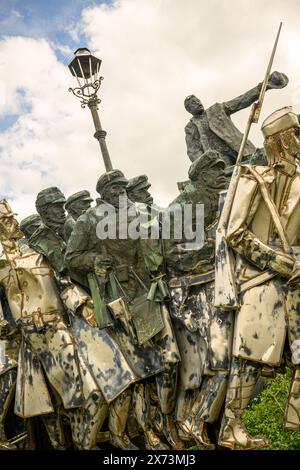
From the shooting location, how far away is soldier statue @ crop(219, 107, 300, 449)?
550 centimetres

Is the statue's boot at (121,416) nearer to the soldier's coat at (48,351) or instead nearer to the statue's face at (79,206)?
the soldier's coat at (48,351)

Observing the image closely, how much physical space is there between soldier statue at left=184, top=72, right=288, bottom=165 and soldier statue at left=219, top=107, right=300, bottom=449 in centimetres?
224

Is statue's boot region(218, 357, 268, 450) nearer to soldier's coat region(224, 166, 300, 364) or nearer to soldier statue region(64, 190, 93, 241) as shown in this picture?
soldier's coat region(224, 166, 300, 364)

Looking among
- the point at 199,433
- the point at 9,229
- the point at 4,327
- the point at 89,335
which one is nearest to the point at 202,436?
the point at 199,433

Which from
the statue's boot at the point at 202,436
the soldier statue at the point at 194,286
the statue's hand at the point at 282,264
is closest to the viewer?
the statue's hand at the point at 282,264

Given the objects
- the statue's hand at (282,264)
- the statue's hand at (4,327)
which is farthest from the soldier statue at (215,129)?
the statue's hand at (4,327)

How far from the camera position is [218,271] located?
19.2 ft

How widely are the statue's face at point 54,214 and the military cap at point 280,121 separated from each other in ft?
8.55

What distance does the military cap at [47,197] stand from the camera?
752 cm

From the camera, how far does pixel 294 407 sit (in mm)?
5414

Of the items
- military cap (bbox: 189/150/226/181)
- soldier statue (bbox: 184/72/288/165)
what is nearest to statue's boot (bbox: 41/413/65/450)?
military cap (bbox: 189/150/226/181)

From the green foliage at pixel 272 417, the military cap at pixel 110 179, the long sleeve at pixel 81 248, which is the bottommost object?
the green foliage at pixel 272 417

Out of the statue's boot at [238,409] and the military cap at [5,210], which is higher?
the military cap at [5,210]

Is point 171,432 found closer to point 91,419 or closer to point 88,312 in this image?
point 91,419
